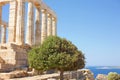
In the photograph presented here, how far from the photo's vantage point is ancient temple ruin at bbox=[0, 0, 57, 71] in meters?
32.3

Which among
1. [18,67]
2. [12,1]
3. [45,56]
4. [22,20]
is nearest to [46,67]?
[45,56]

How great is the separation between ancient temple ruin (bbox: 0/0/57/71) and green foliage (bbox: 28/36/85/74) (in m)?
8.08

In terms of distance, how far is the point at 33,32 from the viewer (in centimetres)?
4188

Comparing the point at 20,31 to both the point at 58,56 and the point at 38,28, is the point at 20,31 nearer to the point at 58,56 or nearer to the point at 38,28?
the point at 38,28

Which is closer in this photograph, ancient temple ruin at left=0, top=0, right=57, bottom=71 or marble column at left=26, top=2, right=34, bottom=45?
ancient temple ruin at left=0, top=0, right=57, bottom=71

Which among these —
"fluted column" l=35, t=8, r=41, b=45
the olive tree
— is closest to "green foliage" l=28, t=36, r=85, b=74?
the olive tree

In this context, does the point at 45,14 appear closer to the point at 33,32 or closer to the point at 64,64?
the point at 33,32

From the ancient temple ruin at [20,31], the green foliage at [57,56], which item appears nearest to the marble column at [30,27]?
the ancient temple ruin at [20,31]

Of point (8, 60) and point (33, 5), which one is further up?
point (33, 5)

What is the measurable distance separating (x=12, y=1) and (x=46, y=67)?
1866 cm

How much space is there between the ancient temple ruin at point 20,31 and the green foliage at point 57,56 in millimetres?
8080

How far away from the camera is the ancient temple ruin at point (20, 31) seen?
32344 mm

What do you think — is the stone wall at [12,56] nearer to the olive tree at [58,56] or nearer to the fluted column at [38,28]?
the olive tree at [58,56]

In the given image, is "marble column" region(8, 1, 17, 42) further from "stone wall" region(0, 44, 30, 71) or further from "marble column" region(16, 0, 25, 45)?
"stone wall" region(0, 44, 30, 71)
